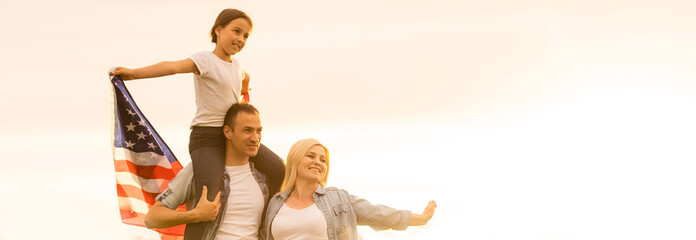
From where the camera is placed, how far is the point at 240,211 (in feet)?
29.9

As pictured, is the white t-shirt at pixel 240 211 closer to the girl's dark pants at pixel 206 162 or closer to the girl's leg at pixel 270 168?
the girl's dark pants at pixel 206 162

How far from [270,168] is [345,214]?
967 mm

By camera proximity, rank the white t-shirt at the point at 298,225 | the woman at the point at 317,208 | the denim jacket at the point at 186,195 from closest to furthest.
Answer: the white t-shirt at the point at 298,225
the woman at the point at 317,208
the denim jacket at the point at 186,195

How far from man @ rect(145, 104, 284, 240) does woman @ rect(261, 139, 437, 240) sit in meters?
0.23

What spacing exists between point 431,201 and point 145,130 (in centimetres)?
345

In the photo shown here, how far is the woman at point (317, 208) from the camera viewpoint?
29.4 ft

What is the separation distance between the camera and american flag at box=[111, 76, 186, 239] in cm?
1013

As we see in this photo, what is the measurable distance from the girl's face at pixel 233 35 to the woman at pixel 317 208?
1.24m

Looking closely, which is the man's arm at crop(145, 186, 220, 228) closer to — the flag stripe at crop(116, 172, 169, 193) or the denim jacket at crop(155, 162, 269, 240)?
the denim jacket at crop(155, 162, 269, 240)

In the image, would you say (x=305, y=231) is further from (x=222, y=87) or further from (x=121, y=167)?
(x=121, y=167)

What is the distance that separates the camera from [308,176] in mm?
9156

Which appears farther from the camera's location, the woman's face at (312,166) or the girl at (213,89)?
the woman's face at (312,166)

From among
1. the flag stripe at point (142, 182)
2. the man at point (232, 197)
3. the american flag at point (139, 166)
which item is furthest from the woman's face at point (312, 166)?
the flag stripe at point (142, 182)

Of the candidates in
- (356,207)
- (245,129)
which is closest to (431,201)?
(356,207)
